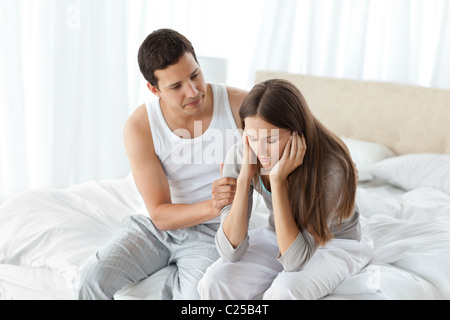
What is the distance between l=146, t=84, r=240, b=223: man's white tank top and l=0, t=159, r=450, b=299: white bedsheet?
0.26 m

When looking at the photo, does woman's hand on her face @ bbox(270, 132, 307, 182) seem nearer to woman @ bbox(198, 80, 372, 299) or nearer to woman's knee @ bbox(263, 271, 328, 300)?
woman @ bbox(198, 80, 372, 299)

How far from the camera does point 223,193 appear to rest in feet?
4.71

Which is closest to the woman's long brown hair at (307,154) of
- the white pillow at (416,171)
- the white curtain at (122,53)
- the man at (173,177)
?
the man at (173,177)

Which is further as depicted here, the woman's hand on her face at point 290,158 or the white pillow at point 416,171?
the white pillow at point 416,171

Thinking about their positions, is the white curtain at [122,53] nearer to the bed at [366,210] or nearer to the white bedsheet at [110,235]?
the bed at [366,210]

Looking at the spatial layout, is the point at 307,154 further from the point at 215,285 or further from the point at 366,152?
the point at 366,152

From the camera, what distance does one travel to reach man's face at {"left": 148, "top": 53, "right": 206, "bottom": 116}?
1.52 meters

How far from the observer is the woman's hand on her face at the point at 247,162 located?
1.35 m

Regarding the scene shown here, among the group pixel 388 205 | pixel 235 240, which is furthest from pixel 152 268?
pixel 388 205

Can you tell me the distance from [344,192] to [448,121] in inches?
54.4

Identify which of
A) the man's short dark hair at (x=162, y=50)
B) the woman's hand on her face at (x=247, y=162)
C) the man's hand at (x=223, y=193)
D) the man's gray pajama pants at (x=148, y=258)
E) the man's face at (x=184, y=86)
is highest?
Answer: the man's short dark hair at (x=162, y=50)

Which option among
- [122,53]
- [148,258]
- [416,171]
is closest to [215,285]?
[148,258]

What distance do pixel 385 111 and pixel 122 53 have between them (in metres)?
1.59

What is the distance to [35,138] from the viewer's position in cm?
276
